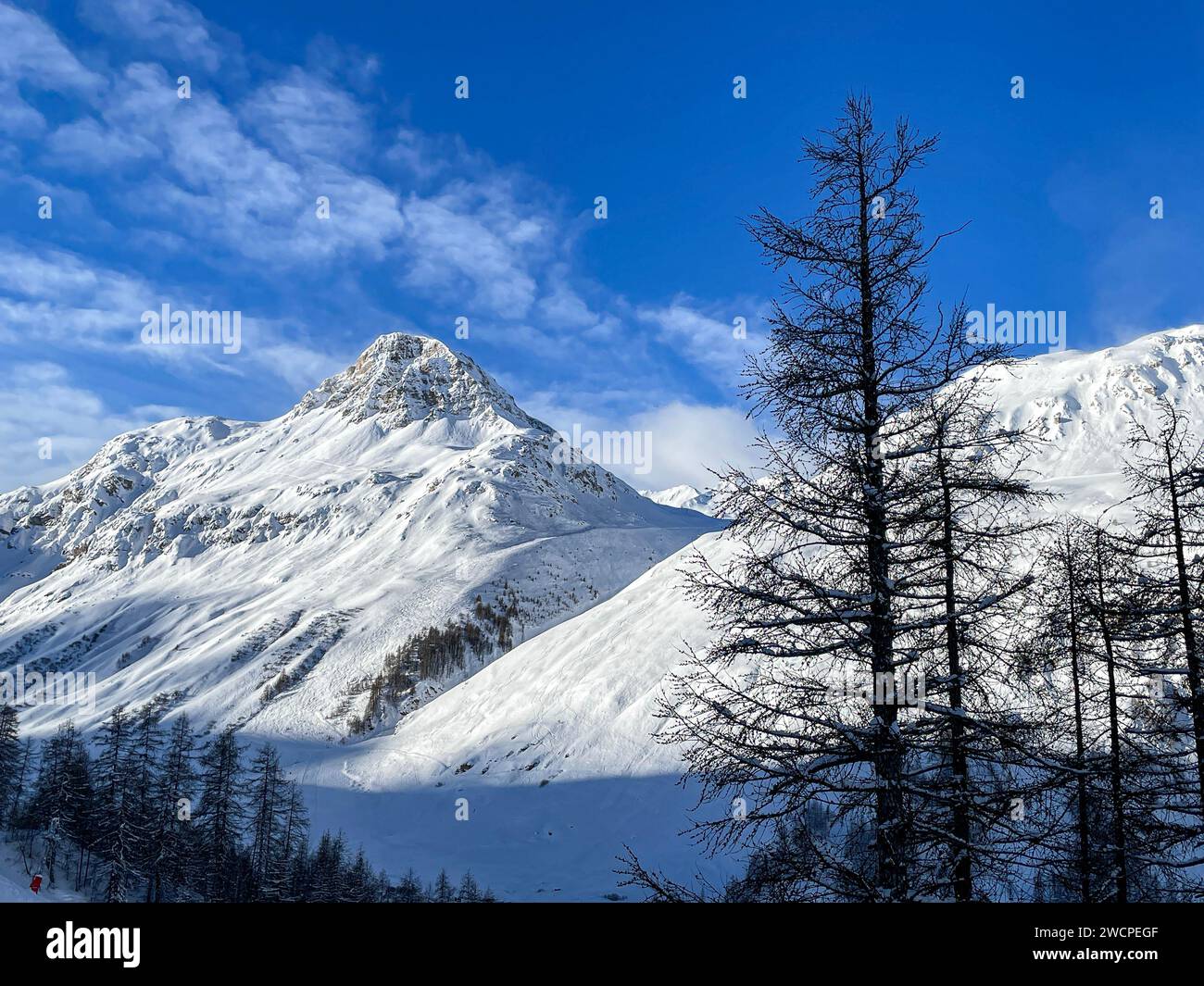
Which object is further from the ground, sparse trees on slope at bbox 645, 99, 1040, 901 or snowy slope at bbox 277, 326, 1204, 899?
sparse trees on slope at bbox 645, 99, 1040, 901

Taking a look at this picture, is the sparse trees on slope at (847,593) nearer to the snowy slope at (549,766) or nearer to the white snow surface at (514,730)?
the white snow surface at (514,730)

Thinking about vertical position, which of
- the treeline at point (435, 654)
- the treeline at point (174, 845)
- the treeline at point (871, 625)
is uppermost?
the treeline at point (871, 625)

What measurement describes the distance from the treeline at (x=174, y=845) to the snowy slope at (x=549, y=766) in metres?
6.81

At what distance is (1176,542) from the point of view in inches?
523

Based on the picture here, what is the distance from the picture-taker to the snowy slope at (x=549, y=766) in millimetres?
55594

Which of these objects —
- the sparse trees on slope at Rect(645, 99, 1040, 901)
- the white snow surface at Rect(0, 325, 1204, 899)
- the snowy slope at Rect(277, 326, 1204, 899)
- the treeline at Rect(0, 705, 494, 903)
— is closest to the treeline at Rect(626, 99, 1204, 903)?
the sparse trees on slope at Rect(645, 99, 1040, 901)

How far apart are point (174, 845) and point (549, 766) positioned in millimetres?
33563

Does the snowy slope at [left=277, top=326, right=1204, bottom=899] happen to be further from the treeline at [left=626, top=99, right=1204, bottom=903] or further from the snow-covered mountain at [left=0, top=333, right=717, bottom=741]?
the treeline at [left=626, top=99, right=1204, bottom=903]

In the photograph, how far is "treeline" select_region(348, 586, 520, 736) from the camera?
364ft

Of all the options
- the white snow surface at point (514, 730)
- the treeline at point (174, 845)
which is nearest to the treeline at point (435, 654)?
the white snow surface at point (514, 730)

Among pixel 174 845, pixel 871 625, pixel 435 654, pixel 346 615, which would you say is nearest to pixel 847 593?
pixel 871 625

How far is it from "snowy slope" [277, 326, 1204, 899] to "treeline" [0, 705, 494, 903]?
6813 mm
